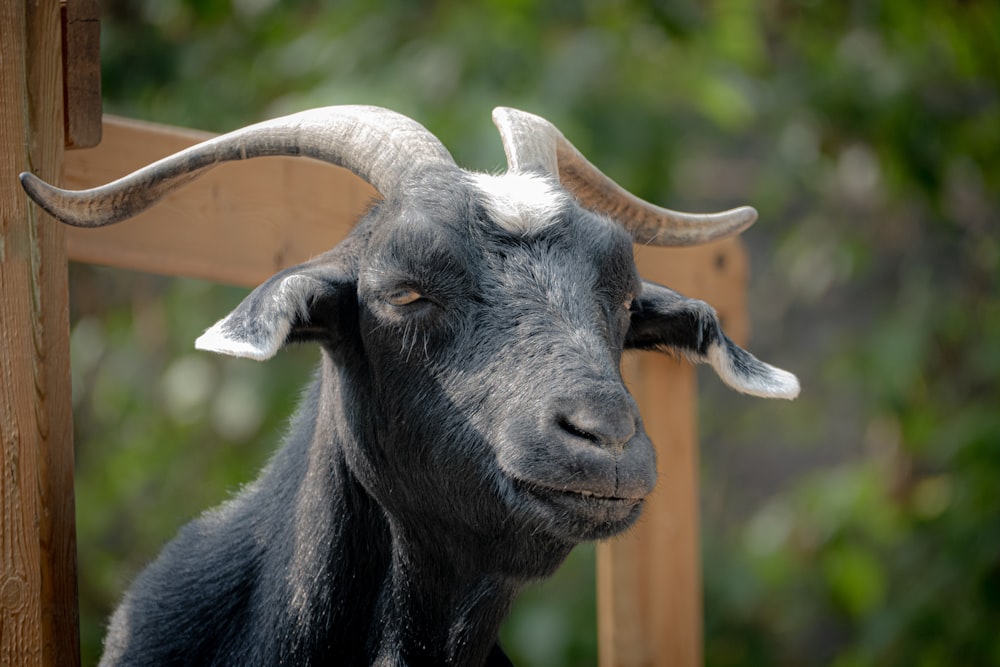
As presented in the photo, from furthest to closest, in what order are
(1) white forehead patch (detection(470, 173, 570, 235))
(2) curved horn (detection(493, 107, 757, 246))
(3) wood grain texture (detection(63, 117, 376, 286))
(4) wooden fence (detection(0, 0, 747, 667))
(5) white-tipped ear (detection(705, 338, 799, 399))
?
(3) wood grain texture (detection(63, 117, 376, 286)), (2) curved horn (detection(493, 107, 757, 246)), (5) white-tipped ear (detection(705, 338, 799, 399)), (1) white forehead patch (detection(470, 173, 570, 235)), (4) wooden fence (detection(0, 0, 747, 667))

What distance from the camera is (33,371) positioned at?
2.91 metres

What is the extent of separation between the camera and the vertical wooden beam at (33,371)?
284cm

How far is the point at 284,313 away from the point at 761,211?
7601 mm

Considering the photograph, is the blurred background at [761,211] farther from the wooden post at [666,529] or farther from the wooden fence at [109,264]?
the wooden fence at [109,264]

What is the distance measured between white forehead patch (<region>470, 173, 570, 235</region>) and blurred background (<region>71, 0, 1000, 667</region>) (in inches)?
95.3

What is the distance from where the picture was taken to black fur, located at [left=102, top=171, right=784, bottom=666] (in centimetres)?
274

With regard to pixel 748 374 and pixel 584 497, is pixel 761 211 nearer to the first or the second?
pixel 748 374

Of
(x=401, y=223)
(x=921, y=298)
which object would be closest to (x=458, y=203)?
(x=401, y=223)

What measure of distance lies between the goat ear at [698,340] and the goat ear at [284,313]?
946mm

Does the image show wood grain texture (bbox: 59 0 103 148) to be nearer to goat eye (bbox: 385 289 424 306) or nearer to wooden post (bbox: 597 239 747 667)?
goat eye (bbox: 385 289 424 306)

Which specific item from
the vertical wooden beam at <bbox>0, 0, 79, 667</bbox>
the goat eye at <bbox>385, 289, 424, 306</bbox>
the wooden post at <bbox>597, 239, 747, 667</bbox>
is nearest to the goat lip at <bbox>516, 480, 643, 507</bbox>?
the goat eye at <bbox>385, 289, 424, 306</bbox>

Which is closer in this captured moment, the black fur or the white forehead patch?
the black fur

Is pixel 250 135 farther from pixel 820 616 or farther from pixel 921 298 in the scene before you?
pixel 820 616

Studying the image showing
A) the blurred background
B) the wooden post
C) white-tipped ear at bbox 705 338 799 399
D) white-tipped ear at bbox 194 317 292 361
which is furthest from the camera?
the blurred background
